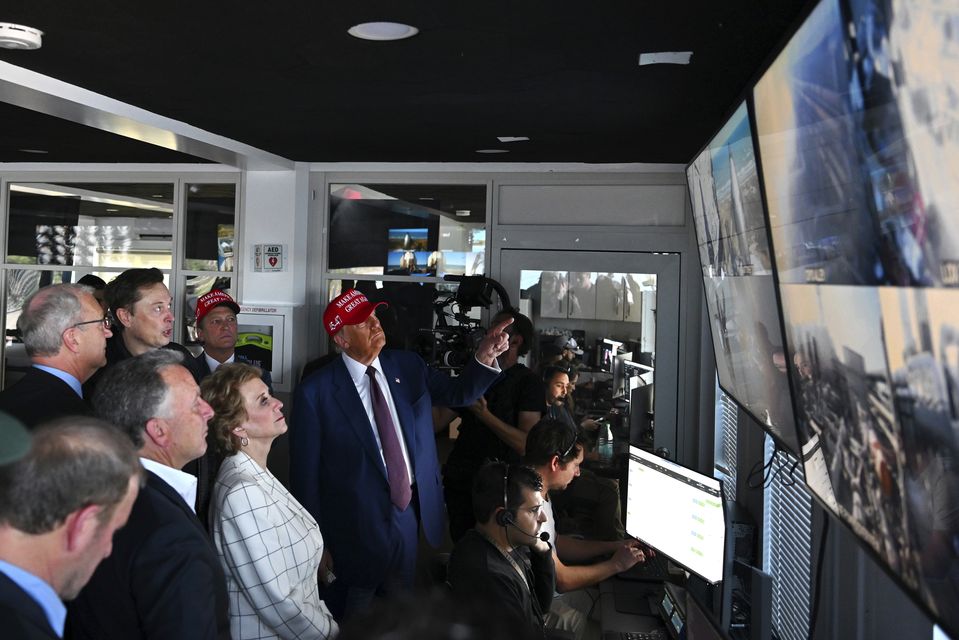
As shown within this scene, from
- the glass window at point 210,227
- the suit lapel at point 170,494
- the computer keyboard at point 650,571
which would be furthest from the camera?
the glass window at point 210,227

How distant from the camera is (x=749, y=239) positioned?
2.10 meters

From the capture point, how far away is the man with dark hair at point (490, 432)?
376 cm

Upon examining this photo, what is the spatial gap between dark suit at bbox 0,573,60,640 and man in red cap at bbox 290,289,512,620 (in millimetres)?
1667

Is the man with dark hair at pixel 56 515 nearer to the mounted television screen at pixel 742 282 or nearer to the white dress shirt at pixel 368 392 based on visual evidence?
the mounted television screen at pixel 742 282

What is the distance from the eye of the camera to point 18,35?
2645 mm

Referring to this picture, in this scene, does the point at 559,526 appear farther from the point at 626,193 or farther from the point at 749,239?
the point at 626,193

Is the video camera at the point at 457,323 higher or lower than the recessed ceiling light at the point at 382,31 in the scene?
lower

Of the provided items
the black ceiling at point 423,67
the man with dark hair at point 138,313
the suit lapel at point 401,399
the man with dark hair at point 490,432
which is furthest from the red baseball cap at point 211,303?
the man with dark hair at point 490,432

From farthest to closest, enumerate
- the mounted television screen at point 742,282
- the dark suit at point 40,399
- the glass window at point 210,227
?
the glass window at point 210,227 → the dark suit at point 40,399 → the mounted television screen at point 742,282

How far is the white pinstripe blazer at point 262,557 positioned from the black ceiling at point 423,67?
1.34m

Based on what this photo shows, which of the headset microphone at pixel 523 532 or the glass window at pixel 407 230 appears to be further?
the glass window at pixel 407 230

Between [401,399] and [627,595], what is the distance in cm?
110

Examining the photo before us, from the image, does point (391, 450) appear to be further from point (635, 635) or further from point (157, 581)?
point (157, 581)

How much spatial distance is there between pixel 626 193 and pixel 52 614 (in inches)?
170
